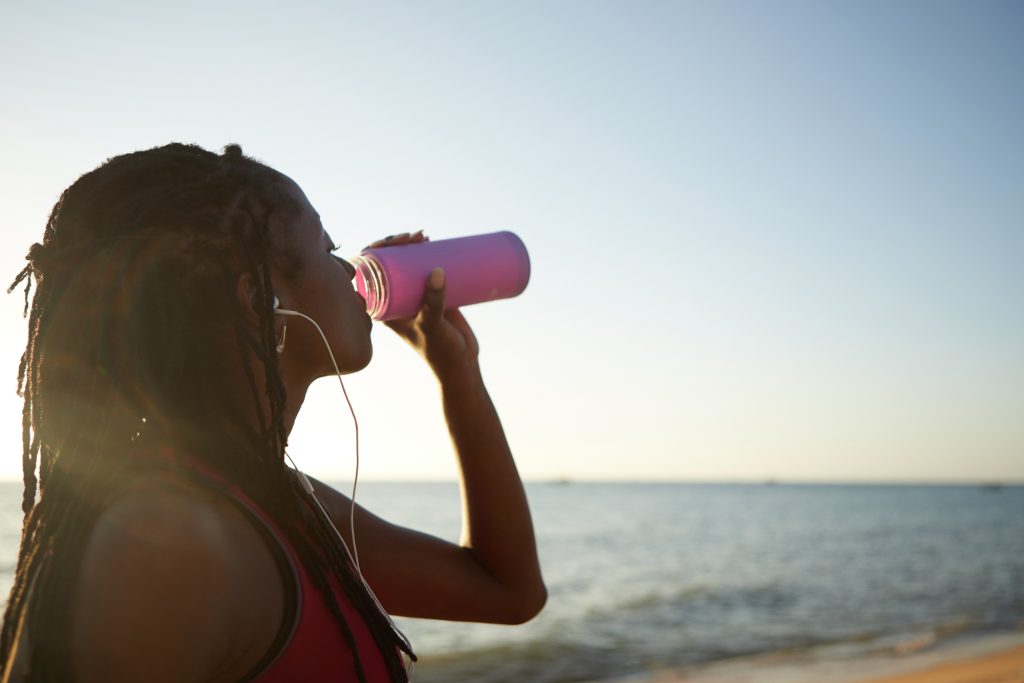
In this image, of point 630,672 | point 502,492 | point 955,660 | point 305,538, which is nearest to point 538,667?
point 630,672

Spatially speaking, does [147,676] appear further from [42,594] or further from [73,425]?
[73,425]

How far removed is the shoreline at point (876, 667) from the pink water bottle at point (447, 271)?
7252mm

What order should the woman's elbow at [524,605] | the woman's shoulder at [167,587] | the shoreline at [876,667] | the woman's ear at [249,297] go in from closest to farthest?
the woman's shoulder at [167,587]
the woman's ear at [249,297]
the woman's elbow at [524,605]
the shoreline at [876,667]

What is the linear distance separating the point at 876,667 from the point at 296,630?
9.91 metres

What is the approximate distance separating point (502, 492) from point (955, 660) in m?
9.47

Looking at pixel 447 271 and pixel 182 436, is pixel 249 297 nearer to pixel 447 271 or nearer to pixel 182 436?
pixel 182 436

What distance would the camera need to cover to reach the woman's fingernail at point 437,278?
1.98m

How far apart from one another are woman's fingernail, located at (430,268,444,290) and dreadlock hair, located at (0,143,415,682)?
0.70 metres

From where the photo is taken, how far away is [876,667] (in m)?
9.42

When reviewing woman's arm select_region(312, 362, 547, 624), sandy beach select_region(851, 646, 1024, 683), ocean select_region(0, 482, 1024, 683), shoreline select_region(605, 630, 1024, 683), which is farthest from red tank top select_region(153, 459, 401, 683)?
ocean select_region(0, 482, 1024, 683)

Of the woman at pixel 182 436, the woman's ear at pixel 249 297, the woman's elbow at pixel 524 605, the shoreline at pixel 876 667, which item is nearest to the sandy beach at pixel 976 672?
the shoreline at pixel 876 667

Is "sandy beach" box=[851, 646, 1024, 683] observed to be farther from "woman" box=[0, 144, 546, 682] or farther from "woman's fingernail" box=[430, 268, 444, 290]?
"woman" box=[0, 144, 546, 682]

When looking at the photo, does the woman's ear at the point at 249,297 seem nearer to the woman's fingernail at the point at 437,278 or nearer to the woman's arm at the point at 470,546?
the woman's arm at the point at 470,546

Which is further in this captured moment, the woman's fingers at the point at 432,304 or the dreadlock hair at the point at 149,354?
the woman's fingers at the point at 432,304
